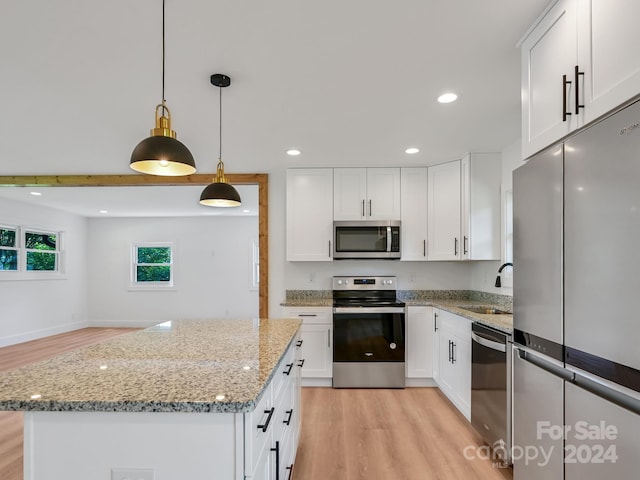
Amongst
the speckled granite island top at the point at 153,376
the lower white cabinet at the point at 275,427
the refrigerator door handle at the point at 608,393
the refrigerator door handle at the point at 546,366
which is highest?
the speckled granite island top at the point at 153,376

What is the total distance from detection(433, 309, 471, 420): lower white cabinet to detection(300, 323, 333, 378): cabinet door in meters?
1.09

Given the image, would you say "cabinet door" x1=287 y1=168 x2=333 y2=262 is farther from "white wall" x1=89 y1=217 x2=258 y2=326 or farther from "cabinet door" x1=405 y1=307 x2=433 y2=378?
"white wall" x1=89 y1=217 x2=258 y2=326

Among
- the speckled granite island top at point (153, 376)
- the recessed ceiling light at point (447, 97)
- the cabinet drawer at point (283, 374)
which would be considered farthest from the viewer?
the recessed ceiling light at point (447, 97)

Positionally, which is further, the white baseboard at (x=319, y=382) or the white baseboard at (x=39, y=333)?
the white baseboard at (x=39, y=333)

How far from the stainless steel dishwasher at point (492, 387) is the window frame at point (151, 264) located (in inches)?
277

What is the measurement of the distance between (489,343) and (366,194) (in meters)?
2.16

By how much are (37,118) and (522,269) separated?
11.2 ft

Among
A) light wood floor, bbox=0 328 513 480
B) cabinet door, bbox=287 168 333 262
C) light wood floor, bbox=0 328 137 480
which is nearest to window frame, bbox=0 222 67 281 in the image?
light wood floor, bbox=0 328 137 480

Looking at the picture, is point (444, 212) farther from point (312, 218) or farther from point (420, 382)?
point (420, 382)

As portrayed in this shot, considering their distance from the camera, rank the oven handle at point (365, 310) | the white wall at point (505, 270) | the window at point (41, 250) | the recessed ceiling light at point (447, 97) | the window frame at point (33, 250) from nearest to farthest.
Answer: the recessed ceiling light at point (447, 97) → the white wall at point (505, 270) → the oven handle at point (365, 310) → the window frame at point (33, 250) → the window at point (41, 250)

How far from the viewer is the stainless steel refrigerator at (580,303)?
3.59ft

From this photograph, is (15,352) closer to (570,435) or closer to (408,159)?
(408,159)

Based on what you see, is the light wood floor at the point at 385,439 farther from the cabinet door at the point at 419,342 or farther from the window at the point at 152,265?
the window at the point at 152,265

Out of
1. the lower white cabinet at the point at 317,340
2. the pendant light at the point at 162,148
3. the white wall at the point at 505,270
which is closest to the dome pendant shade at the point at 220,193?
the pendant light at the point at 162,148
